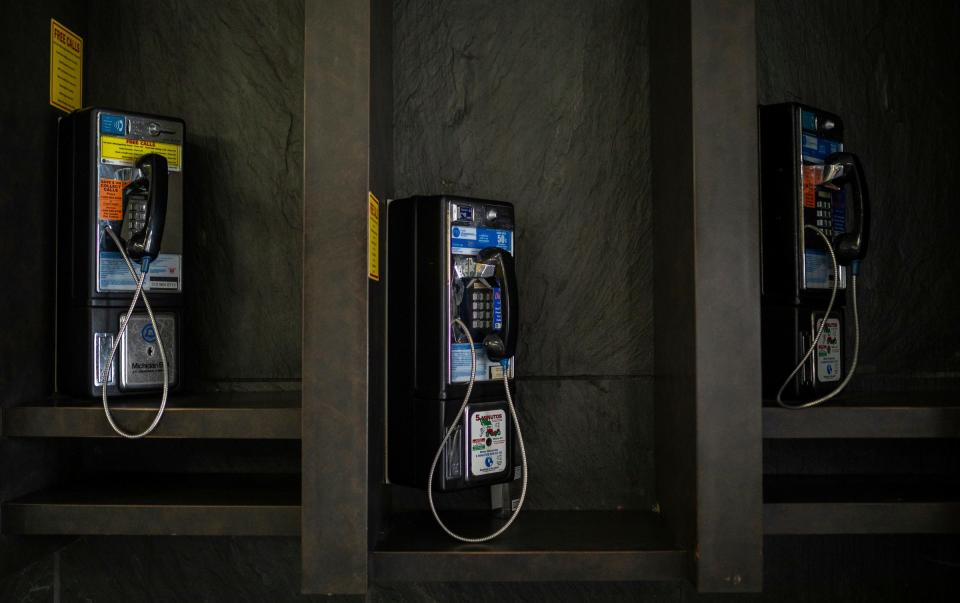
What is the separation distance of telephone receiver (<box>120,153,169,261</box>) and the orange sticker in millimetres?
16

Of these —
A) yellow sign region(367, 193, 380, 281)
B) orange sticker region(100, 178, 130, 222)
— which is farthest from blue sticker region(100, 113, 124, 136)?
yellow sign region(367, 193, 380, 281)

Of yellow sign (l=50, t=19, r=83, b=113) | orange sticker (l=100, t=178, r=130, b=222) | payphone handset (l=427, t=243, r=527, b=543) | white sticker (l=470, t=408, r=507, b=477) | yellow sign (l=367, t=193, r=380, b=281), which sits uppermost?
yellow sign (l=50, t=19, r=83, b=113)

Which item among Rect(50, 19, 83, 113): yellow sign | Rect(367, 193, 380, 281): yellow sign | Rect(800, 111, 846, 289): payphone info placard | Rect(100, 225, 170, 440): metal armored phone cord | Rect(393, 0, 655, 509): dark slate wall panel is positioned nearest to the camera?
Rect(367, 193, 380, 281): yellow sign

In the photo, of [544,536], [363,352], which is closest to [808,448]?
[544,536]

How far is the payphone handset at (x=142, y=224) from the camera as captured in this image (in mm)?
1486

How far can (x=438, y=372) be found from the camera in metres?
1.45

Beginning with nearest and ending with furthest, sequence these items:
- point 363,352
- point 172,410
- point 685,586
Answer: point 363,352 < point 172,410 < point 685,586

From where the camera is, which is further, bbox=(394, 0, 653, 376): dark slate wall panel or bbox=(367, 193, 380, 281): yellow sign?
bbox=(394, 0, 653, 376): dark slate wall panel

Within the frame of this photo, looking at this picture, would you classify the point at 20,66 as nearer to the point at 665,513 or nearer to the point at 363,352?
the point at 363,352

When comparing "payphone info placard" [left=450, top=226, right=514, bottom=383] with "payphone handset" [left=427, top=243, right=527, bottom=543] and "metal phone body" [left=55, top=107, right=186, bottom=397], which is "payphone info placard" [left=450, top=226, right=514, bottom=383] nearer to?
"payphone handset" [left=427, top=243, right=527, bottom=543]

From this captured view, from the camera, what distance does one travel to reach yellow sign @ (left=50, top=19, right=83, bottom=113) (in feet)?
5.45

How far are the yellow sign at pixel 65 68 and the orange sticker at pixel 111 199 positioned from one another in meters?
0.32

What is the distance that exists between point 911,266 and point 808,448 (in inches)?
A: 22.8

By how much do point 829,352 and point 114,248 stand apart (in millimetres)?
1687
